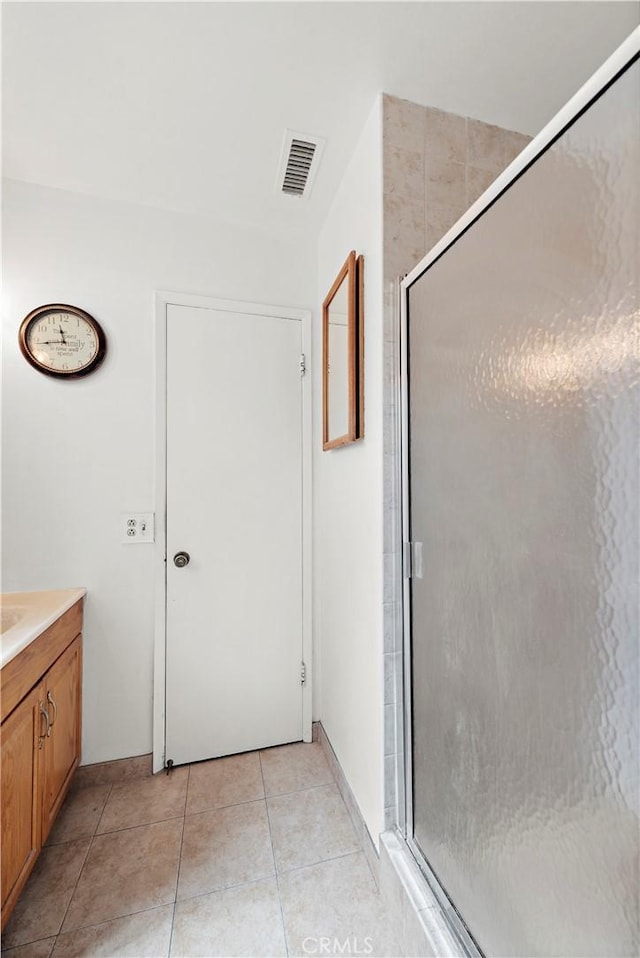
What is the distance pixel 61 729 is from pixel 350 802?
1.11m

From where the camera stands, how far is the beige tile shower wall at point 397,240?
126cm

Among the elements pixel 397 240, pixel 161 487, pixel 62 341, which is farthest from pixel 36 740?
pixel 397 240

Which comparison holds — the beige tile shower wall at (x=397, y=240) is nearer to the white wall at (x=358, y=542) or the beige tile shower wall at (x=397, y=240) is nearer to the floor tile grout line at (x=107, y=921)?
the white wall at (x=358, y=542)

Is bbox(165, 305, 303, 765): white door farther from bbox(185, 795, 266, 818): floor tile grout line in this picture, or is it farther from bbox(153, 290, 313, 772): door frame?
bbox(185, 795, 266, 818): floor tile grout line

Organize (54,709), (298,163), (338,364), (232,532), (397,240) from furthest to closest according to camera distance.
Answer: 1. (232,532)
2. (338,364)
3. (298,163)
4. (54,709)
5. (397,240)

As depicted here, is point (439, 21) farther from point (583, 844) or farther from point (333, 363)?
point (583, 844)

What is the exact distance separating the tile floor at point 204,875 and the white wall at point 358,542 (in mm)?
195

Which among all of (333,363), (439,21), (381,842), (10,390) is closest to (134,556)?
(10,390)

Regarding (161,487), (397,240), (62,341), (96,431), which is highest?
(397,240)

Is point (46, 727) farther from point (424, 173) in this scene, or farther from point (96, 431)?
point (424, 173)

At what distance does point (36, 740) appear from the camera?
1.30 meters

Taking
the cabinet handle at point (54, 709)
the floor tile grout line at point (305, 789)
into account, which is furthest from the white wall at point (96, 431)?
the floor tile grout line at point (305, 789)

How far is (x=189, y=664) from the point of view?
72.3 inches

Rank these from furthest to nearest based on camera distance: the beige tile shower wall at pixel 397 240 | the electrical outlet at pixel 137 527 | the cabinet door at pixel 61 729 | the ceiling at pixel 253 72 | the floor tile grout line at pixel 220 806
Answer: the electrical outlet at pixel 137 527, the floor tile grout line at pixel 220 806, the cabinet door at pixel 61 729, the beige tile shower wall at pixel 397 240, the ceiling at pixel 253 72
